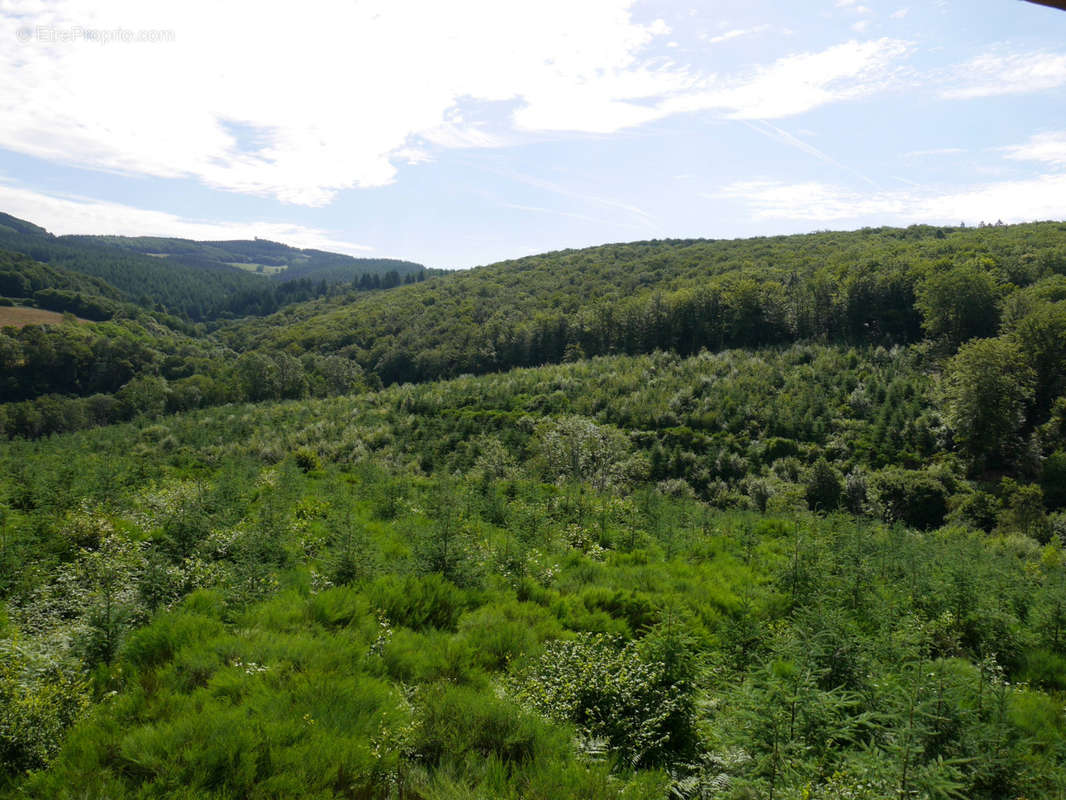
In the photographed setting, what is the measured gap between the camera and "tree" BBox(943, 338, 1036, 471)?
29594 mm

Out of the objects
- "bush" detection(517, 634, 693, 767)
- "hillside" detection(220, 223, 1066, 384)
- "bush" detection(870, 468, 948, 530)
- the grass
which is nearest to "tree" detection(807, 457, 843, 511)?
"bush" detection(870, 468, 948, 530)

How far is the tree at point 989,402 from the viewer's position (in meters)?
29.6

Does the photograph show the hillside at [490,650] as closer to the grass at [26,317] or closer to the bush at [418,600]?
the bush at [418,600]

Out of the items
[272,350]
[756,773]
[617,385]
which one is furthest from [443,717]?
[272,350]

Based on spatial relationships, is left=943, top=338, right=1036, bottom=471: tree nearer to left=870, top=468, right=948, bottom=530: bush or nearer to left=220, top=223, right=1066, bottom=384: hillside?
left=870, top=468, right=948, bottom=530: bush

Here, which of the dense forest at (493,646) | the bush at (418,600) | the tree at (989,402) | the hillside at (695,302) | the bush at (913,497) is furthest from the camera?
the hillside at (695,302)

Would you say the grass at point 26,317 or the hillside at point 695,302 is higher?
the hillside at point 695,302

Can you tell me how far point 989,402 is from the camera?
96.9 ft

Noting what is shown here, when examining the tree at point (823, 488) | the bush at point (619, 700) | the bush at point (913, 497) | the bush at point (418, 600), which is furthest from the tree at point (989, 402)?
the bush at point (418, 600)

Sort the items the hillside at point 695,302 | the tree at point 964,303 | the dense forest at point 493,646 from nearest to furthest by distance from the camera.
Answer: the dense forest at point 493,646, the tree at point 964,303, the hillside at point 695,302

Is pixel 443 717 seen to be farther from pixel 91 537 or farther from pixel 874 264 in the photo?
pixel 874 264

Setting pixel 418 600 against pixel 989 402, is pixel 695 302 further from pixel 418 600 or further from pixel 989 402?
pixel 418 600

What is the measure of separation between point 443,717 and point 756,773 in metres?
2.18

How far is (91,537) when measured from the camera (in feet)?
23.9
